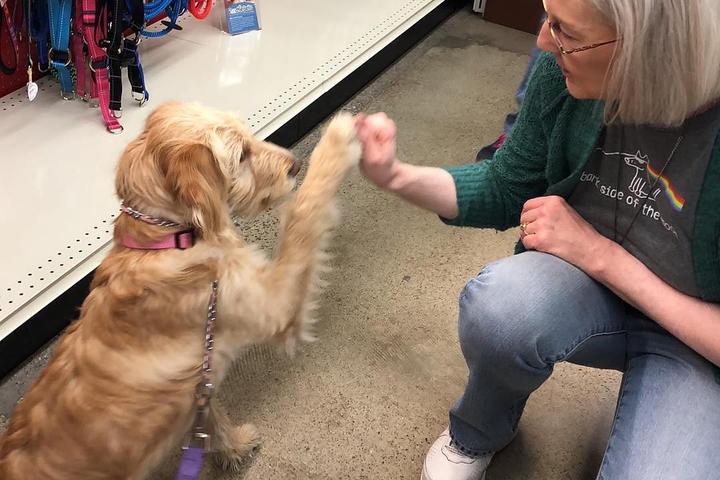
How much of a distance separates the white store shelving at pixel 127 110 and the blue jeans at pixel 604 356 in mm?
1097

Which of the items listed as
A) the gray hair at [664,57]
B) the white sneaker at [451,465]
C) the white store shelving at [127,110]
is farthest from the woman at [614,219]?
the white store shelving at [127,110]

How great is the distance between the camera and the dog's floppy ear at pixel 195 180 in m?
1.02

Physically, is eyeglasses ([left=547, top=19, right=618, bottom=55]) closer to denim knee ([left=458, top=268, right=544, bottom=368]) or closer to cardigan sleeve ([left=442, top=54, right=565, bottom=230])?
cardigan sleeve ([left=442, top=54, right=565, bottom=230])

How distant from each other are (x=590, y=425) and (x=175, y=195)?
1168mm

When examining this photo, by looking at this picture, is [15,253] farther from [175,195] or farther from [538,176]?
[538,176]

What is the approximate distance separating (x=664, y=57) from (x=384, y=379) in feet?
3.48

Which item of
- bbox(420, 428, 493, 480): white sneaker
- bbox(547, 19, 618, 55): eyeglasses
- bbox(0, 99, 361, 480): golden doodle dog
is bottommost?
bbox(420, 428, 493, 480): white sneaker

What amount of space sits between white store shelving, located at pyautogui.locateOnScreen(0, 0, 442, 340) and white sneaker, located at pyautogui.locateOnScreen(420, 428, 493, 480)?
1.00 meters

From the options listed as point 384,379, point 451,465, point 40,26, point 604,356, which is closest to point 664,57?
point 604,356

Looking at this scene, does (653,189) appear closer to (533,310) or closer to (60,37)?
(533,310)

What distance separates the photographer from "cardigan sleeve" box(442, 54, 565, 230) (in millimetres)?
1173

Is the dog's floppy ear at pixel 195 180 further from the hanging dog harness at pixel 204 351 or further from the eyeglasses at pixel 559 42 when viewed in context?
the eyeglasses at pixel 559 42

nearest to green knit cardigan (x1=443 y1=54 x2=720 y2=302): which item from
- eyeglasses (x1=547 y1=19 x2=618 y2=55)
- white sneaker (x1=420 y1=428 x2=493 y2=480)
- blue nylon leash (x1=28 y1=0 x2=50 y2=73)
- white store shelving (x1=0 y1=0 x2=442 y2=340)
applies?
eyeglasses (x1=547 y1=19 x2=618 y2=55)

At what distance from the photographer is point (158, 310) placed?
3.58 ft
